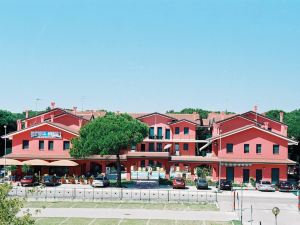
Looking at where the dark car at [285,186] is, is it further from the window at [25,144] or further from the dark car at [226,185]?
the window at [25,144]

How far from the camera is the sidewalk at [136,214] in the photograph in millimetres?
45338

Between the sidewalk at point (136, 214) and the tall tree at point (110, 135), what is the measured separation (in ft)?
52.2

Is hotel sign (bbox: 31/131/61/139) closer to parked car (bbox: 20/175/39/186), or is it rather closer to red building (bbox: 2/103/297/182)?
red building (bbox: 2/103/297/182)

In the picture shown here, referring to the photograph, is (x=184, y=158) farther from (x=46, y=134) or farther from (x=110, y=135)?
(x=46, y=134)

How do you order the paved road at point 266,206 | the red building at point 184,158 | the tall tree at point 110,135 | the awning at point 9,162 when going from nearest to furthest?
1. the paved road at point 266,206
2. the tall tree at point 110,135
3. the awning at point 9,162
4. the red building at point 184,158

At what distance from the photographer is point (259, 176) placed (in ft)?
A: 240

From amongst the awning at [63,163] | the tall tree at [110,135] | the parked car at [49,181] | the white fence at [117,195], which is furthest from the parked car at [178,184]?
the parked car at [49,181]

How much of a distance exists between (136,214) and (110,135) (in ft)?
63.0

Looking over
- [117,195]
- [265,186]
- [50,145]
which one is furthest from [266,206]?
[50,145]

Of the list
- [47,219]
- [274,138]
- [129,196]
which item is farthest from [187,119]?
[47,219]

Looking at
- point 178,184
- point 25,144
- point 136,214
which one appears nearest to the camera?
point 136,214

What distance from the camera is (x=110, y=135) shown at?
64375mm

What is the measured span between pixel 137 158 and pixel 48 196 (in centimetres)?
1860

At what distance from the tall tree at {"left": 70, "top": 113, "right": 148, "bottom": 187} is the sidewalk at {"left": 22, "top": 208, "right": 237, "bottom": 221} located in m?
15.9
